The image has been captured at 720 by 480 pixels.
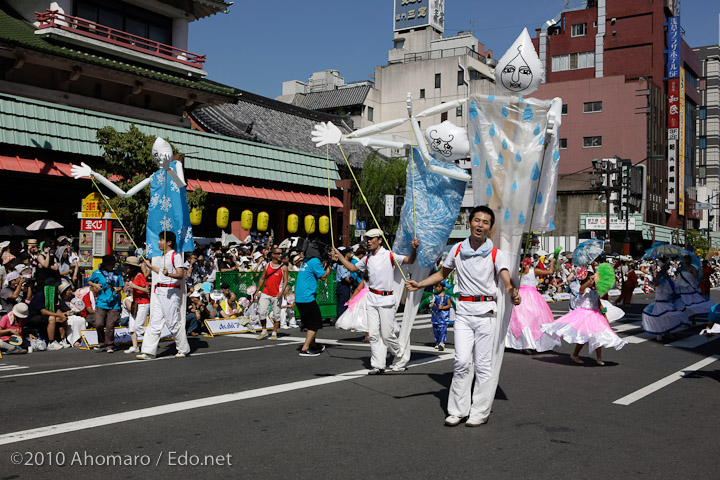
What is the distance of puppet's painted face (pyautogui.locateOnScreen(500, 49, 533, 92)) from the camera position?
312 inches

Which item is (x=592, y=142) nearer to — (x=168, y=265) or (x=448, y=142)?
(x=448, y=142)

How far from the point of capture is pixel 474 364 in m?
6.71

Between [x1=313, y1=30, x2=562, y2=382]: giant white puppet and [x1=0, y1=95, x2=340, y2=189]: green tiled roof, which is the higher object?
[x1=0, y1=95, x2=340, y2=189]: green tiled roof

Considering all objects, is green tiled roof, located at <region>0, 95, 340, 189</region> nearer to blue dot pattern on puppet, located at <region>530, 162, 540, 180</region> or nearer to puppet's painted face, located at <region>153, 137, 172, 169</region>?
puppet's painted face, located at <region>153, 137, 172, 169</region>

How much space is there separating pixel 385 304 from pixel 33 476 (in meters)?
5.31

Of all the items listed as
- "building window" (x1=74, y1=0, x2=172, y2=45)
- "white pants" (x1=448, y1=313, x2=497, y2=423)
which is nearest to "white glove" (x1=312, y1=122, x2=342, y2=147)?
"white pants" (x1=448, y1=313, x2=497, y2=423)

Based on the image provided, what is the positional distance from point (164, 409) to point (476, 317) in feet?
10.9

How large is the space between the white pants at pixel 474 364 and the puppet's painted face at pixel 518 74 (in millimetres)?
2955

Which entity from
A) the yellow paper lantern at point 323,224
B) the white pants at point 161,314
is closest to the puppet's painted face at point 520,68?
the white pants at point 161,314

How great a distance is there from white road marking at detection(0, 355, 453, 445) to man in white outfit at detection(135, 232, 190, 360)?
3.05 meters

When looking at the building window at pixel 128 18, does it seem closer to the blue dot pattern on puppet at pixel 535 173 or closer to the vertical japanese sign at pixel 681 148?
the blue dot pattern on puppet at pixel 535 173

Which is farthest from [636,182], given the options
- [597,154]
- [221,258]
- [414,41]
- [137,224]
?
[137,224]

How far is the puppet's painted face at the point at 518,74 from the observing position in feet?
26.0

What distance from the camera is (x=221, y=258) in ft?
67.3
